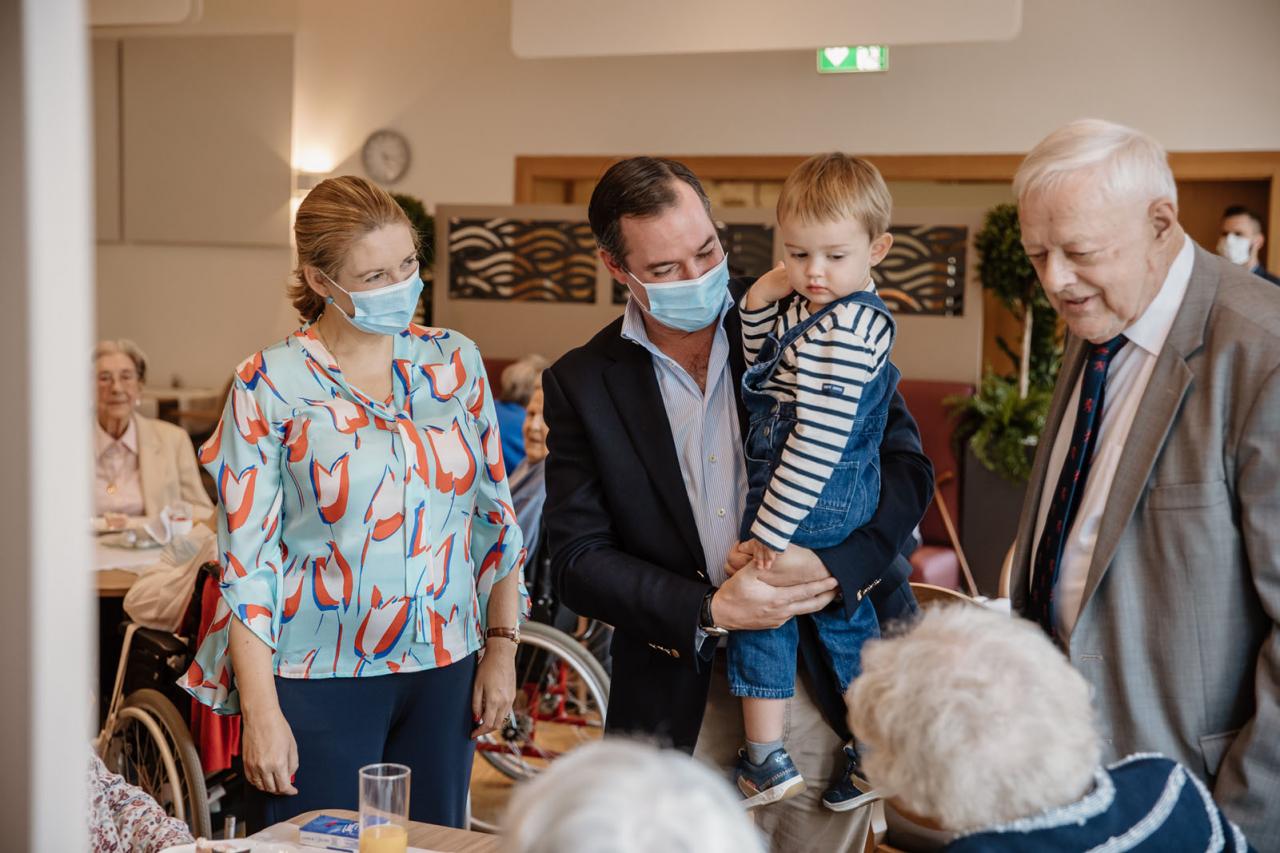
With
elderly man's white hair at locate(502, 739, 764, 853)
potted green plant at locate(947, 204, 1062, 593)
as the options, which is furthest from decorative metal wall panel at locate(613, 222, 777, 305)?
elderly man's white hair at locate(502, 739, 764, 853)

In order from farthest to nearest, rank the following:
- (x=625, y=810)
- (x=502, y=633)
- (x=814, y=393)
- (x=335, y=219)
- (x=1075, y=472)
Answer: (x=502, y=633)
(x=335, y=219)
(x=814, y=393)
(x=1075, y=472)
(x=625, y=810)

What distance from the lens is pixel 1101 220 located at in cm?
151

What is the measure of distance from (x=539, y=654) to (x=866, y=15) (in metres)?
4.27

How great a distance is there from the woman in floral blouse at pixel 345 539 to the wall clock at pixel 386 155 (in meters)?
7.93

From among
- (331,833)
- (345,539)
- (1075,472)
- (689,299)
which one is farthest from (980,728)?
(345,539)

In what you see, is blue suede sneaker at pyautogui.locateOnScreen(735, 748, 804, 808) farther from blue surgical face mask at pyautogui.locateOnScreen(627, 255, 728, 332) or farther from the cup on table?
blue surgical face mask at pyautogui.locateOnScreen(627, 255, 728, 332)

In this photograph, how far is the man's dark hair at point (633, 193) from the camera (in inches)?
70.0

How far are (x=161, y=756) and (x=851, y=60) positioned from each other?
634 cm

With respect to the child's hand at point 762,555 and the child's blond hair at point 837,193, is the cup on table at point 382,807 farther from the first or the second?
the child's blond hair at point 837,193

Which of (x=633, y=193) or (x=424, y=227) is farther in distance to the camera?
(x=424, y=227)

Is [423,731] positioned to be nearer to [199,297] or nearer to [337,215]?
[337,215]

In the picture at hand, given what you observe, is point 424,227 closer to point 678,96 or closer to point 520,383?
point 678,96

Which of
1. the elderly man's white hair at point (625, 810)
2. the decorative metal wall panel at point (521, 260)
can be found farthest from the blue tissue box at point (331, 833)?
the decorative metal wall panel at point (521, 260)

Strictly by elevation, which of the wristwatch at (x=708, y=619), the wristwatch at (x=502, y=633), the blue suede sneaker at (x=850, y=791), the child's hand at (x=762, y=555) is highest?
the child's hand at (x=762, y=555)
